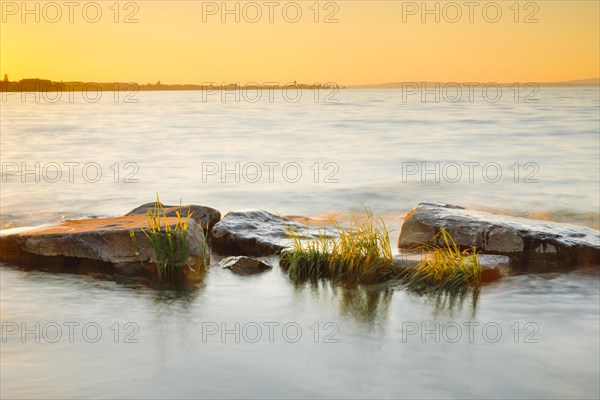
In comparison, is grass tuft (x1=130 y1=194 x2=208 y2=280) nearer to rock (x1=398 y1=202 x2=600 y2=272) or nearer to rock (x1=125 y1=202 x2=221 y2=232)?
rock (x1=125 y1=202 x2=221 y2=232)

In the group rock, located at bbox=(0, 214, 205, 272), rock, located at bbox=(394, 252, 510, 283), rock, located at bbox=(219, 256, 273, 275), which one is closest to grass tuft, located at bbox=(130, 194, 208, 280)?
rock, located at bbox=(0, 214, 205, 272)

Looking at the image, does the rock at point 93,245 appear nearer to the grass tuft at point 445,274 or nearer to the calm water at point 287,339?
the calm water at point 287,339

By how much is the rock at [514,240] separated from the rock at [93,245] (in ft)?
9.83

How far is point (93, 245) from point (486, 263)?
4879mm

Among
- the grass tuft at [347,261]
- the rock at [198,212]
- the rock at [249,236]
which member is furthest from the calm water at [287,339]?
the rock at [198,212]

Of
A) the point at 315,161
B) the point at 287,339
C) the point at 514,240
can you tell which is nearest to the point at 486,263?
the point at 514,240

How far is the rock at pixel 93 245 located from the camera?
31.6 feet

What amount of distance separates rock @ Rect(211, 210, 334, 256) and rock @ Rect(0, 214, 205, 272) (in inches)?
36.2

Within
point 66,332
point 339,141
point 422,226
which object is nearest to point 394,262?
point 422,226

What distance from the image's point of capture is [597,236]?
35.5 ft

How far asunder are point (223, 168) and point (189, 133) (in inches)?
653

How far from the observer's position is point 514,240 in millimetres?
10469

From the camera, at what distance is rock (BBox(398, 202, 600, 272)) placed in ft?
33.8

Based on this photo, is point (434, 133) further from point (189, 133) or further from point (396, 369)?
point (396, 369)
